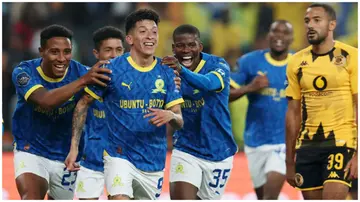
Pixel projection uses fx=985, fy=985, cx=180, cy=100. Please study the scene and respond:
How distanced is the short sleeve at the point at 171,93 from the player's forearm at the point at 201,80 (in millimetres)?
282

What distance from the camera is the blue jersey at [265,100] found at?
12664mm

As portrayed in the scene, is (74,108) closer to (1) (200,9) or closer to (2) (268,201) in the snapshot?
(2) (268,201)

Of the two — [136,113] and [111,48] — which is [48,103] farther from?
[111,48]

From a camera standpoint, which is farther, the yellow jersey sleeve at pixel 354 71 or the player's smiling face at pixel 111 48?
the player's smiling face at pixel 111 48

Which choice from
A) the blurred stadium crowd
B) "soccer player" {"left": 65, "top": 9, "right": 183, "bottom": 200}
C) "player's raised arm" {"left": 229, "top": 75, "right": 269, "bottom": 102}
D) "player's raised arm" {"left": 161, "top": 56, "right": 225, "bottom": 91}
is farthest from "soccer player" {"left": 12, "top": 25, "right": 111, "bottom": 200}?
the blurred stadium crowd

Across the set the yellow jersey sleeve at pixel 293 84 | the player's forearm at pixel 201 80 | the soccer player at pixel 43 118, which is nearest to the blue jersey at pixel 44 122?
the soccer player at pixel 43 118

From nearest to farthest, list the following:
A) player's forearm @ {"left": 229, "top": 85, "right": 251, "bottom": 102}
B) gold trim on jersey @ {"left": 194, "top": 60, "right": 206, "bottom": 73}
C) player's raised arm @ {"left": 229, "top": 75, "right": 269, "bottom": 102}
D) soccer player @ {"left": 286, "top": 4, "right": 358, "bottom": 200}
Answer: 1. soccer player @ {"left": 286, "top": 4, "right": 358, "bottom": 200}
2. gold trim on jersey @ {"left": 194, "top": 60, "right": 206, "bottom": 73}
3. player's forearm @ {"left": 229, "top": 85, "right": 251, "bottom": 102}
4. player's raised arm @ {"left": 229, "top": 75, "right": 269, "bottom": 102}

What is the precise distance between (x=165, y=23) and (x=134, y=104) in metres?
9.90

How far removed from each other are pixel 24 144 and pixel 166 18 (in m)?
9.17

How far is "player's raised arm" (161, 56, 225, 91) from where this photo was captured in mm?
9125

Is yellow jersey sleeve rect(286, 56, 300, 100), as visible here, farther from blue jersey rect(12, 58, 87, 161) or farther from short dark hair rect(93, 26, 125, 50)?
blue jersey rect(12, 58, 87, 161)

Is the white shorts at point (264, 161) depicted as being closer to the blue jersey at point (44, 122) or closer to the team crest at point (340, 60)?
the team crest at point (340, 60)

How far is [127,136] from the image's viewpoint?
894 cm

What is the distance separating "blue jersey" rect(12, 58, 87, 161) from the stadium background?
7.24 meters
